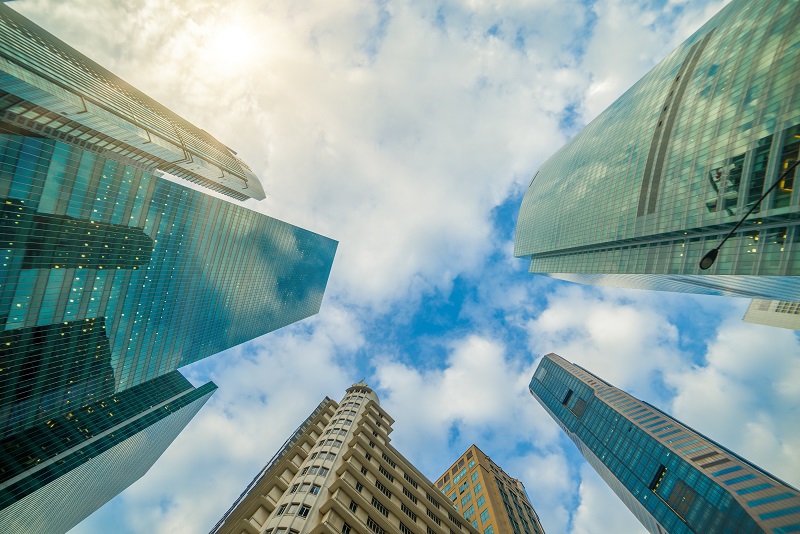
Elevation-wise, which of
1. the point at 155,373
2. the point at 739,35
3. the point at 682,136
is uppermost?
the point at 739,35

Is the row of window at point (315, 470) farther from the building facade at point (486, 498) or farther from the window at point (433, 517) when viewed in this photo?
the building facade at point (486, 498)

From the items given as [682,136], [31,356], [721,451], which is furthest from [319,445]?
[721,451]

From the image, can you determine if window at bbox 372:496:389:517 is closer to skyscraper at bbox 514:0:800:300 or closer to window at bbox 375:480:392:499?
window at bbox 375:480:392:499

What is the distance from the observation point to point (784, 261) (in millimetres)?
49500

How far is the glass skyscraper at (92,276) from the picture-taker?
2603 inches

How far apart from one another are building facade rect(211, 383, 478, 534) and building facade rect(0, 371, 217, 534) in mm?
74761

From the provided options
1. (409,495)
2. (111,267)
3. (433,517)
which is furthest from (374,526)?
(111,267)

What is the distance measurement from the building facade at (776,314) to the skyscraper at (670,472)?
58850 millimetres

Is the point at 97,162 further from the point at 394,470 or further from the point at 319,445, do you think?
the point at 394,470

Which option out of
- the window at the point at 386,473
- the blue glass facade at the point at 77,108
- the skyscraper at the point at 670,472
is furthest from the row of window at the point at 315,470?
the skyscraper at the point at 670,472

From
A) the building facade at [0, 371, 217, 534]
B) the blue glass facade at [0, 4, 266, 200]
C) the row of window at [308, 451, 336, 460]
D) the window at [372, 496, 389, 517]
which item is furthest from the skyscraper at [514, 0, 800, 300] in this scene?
the building facade at [0, 371, 217, 534]

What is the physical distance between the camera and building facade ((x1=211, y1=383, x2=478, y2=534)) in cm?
3912

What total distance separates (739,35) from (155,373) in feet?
507

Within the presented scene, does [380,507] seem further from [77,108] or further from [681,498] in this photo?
[681,498]
